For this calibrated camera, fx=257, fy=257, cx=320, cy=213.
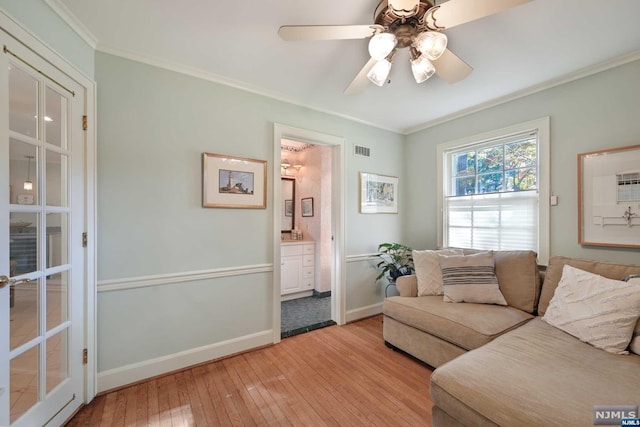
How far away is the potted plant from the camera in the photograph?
3186 mm

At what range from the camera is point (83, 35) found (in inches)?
67.6

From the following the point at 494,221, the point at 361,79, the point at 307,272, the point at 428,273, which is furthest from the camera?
the point at 307,272

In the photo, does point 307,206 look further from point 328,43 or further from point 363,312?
point 328,43

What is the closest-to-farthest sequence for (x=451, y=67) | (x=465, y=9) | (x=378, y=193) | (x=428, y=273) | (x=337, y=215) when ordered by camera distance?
(x=465, y=9) → (x=451, y=67) → (x=428, y=273) → (x=337, y=215) → (x=378, y=193)

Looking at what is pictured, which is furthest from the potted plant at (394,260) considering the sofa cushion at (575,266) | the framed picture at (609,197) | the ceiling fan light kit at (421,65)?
the ceiling fan light kit at (421,65)

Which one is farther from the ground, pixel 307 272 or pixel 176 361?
pixel 307 272

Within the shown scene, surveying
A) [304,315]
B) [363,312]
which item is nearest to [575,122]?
[363,312]

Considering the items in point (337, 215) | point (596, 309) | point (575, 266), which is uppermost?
point (337, 215)

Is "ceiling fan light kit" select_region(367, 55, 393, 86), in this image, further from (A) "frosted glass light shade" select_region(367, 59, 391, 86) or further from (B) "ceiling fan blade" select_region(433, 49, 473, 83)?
(B) "ceiling fan blade" select_region(433, 49, 473, 83)

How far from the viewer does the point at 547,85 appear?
2.38 meters

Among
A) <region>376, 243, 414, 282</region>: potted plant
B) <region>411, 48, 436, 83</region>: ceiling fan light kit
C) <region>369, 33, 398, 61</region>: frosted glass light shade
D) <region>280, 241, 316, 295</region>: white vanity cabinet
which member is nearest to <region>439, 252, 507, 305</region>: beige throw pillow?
<region>376, 243, 414, 282</region>: potted plant

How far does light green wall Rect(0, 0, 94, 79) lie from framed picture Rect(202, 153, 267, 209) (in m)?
0.94

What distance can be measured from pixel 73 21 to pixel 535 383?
3.28 m

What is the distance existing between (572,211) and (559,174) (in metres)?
0.35
